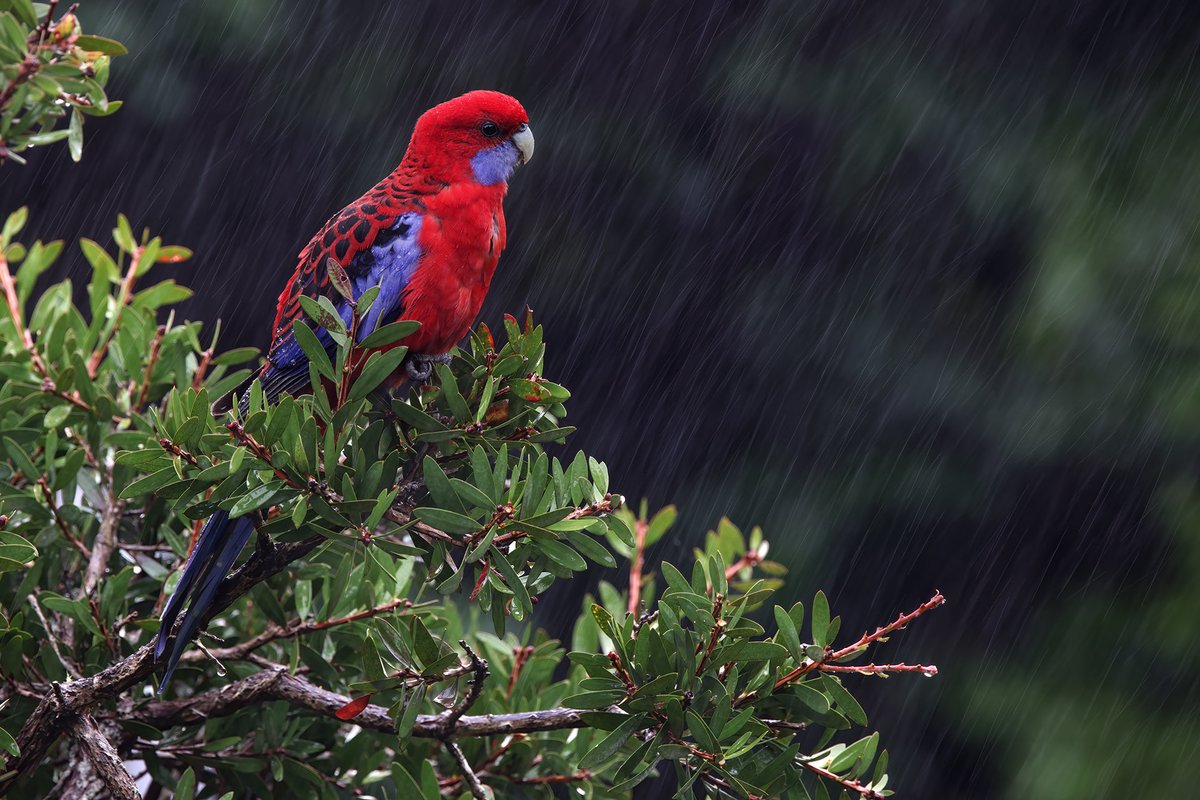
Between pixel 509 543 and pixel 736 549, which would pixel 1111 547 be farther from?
pixel 509 543

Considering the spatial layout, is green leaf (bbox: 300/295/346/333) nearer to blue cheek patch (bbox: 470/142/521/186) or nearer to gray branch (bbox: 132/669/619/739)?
gray branch (bbox: 132/669/619/739)

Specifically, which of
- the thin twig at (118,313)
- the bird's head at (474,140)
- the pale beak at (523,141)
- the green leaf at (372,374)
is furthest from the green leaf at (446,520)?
the pale beak at (523,141)

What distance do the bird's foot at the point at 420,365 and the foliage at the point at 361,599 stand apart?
6cm

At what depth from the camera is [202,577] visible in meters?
1.08

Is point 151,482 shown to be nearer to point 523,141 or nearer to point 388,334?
point 388,334

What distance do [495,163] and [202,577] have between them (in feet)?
2.41

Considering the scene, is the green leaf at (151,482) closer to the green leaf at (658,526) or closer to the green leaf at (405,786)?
the green leaf at (405,786)

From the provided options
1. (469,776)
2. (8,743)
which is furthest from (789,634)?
(8,743)

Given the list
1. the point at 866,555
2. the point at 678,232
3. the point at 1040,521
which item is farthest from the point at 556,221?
the point at 1040,521

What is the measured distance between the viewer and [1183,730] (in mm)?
2410

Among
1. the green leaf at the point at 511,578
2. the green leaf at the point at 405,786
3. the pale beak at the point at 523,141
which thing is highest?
the pale beak at the point at 523,141

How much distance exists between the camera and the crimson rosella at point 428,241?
138 cm

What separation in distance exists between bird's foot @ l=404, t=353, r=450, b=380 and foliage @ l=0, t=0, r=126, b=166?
38 cm

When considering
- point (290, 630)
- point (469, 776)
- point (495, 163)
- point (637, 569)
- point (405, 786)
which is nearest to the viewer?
point (405, 786)
